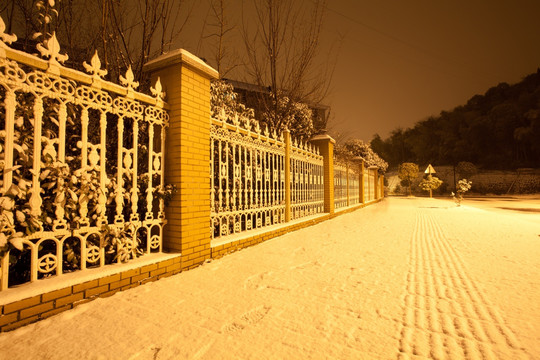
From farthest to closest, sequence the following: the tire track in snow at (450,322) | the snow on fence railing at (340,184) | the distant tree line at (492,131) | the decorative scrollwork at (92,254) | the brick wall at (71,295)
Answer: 1. the distant tree line at (492,131)
2. the snow on fence railing at (340,184)
3. the decorative scrollwork at (92,254)
4. the brick wall at (71,295)
5. the tire track in snow at (450,322)

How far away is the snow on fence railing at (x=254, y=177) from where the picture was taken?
3926mm

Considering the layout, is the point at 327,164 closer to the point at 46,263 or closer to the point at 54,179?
the point at 54,179

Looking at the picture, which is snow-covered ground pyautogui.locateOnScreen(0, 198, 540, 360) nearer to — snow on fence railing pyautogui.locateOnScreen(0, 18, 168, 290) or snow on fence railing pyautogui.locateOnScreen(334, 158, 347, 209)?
snow on fence railing pyautogui.locateOnScreen(0, 18, 168, 290)

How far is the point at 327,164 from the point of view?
25.5 ft

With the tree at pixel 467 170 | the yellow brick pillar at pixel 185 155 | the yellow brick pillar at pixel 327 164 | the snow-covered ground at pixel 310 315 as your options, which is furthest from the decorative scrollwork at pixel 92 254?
the tree at pixel 467 170

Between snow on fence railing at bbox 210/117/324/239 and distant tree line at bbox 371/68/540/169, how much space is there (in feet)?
174

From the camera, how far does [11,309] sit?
1732 millimetres

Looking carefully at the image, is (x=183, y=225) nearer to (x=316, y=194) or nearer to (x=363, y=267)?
(x=363, y=267)

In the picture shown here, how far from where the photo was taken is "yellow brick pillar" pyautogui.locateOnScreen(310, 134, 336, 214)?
25.5 feet

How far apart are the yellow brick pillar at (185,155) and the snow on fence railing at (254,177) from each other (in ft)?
1.47

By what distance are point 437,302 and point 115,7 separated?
6771 mm

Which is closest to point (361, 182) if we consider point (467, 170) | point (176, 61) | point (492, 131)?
→ point (176, 61)

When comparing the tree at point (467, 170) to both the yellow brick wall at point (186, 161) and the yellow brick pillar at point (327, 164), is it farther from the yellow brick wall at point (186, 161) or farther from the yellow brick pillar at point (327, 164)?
the yellow brick wall at point (186, 161)

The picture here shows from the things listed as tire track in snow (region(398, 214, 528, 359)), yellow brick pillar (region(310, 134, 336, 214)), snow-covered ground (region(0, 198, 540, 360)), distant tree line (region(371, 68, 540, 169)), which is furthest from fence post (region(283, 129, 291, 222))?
distant tree line (region(371, 68, 540, 169))
